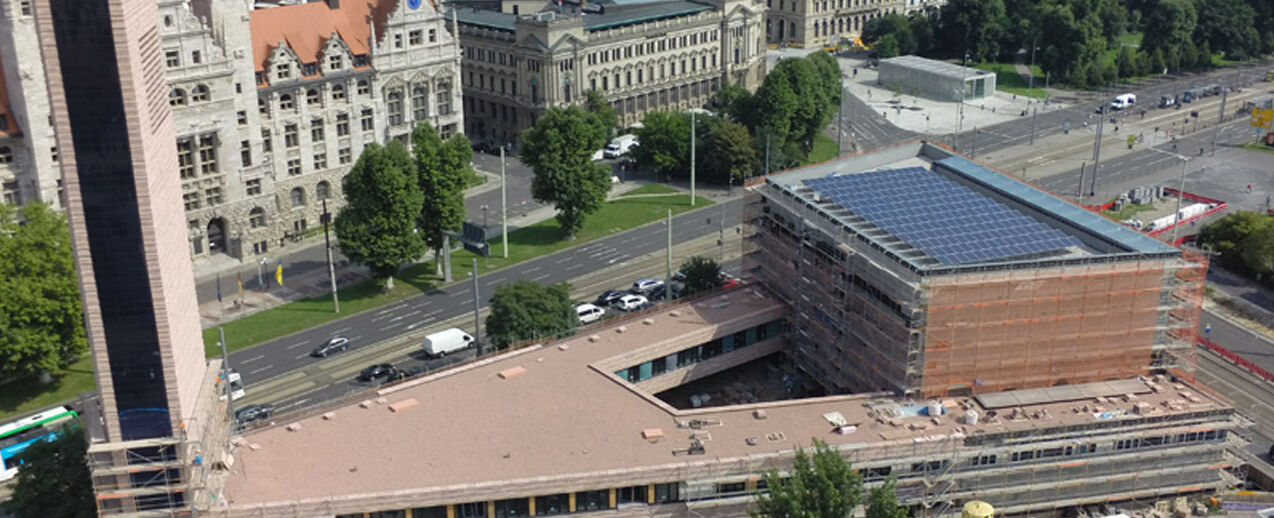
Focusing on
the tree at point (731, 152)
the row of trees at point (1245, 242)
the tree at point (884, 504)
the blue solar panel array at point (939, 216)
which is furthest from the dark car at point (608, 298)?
the row of trees at point (1245, 242)

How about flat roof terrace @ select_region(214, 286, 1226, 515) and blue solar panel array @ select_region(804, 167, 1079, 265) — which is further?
blue solar panel array @ select_region(804, 167, 1079, 265)

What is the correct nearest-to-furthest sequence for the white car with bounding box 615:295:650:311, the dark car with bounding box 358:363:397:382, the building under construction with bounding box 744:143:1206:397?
1. the building under construction with bounding box 744:143:1206:397
2. the dark car with bounding box 358:363:397:382
3. the white car with bounding box 615:295:650:311

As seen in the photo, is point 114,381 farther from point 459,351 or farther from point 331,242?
point 331,242

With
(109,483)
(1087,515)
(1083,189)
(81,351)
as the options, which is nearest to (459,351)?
(81,351)

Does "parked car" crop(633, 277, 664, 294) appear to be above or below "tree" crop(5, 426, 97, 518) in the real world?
below

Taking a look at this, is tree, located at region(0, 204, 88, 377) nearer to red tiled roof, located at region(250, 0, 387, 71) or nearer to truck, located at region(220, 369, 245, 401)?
truck, located at region(220, 369, 245, 401)

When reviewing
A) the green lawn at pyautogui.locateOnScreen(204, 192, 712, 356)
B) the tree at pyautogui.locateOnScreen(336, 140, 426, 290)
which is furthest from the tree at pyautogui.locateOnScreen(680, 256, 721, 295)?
the tree at pyautogui.locateOnScreen(336, 140, 426, 290)

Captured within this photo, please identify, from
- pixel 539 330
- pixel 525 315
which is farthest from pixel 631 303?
pixel 525 315

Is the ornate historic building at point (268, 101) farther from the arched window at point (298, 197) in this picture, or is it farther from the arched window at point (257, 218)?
the arched window at point (298, 197)
